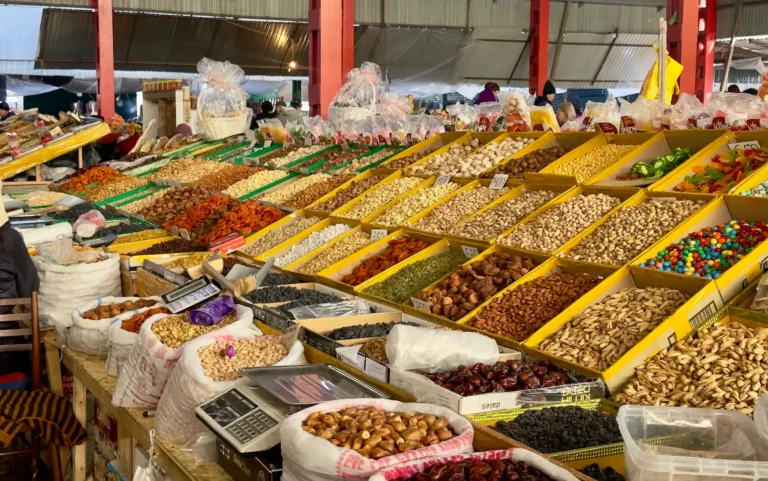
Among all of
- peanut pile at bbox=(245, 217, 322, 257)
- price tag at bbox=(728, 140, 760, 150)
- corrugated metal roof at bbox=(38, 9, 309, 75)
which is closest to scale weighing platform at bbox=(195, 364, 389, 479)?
price tag at bbox=(728, 140, 760, 150)

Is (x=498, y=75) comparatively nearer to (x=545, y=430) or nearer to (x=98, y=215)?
(x=98, y=215)

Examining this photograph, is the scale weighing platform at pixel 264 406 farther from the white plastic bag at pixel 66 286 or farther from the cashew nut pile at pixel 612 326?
the white plastic bag at pixel 66 286

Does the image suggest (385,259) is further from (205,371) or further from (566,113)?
(566,113)

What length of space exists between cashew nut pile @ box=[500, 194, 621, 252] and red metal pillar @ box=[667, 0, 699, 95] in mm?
5965

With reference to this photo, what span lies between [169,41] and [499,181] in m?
14.1

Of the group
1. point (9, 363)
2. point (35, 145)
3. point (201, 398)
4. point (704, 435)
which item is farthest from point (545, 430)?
point (35, 145)

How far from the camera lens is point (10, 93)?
18969 millimetres

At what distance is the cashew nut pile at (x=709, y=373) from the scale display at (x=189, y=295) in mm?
1586

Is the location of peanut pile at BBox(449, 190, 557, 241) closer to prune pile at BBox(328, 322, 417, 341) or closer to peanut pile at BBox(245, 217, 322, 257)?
prune pile at BBox(328, 322, 417, 341)

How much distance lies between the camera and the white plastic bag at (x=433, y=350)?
234 cm

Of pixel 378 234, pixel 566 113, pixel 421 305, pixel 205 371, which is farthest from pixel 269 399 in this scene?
pixel 566 113

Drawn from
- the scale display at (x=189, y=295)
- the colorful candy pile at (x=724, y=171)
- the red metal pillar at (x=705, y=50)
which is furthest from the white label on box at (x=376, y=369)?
the red metal pillar at (x=705, y=50)

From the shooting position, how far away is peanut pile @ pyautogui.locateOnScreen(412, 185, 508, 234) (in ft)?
12.5

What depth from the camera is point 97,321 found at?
10.8 ft
